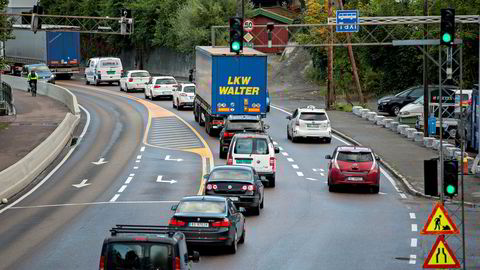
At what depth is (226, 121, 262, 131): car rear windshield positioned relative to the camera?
4516cm

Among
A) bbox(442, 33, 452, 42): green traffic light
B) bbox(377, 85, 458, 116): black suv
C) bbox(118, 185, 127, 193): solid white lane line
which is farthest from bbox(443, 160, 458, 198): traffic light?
bbox(377, 85, 458, 116): black suv

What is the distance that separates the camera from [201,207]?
24.8 m

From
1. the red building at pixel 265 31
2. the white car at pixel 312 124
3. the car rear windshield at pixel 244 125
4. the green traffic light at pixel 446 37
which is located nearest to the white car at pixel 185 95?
the white car at pixel 312 124

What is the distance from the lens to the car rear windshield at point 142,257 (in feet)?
59.6

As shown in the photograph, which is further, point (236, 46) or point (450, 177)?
point (236, 46)

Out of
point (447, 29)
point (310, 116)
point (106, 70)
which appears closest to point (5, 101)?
point (310, 116)

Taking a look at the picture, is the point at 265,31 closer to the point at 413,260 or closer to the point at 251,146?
the point at 251,146

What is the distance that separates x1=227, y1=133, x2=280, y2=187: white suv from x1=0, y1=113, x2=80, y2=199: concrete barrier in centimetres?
770

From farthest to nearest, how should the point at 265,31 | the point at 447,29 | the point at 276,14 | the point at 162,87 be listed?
the point at 276,14
the point at 265,31
the point at 162,87
the point at 447,29

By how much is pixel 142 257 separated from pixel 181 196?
1724 centimetres

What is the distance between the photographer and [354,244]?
27.2 meters

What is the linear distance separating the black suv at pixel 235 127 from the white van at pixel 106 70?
4159cm

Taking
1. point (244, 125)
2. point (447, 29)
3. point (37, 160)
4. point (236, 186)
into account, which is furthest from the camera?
point (244, 125)

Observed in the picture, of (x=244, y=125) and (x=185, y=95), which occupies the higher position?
(x=185, y=95)
